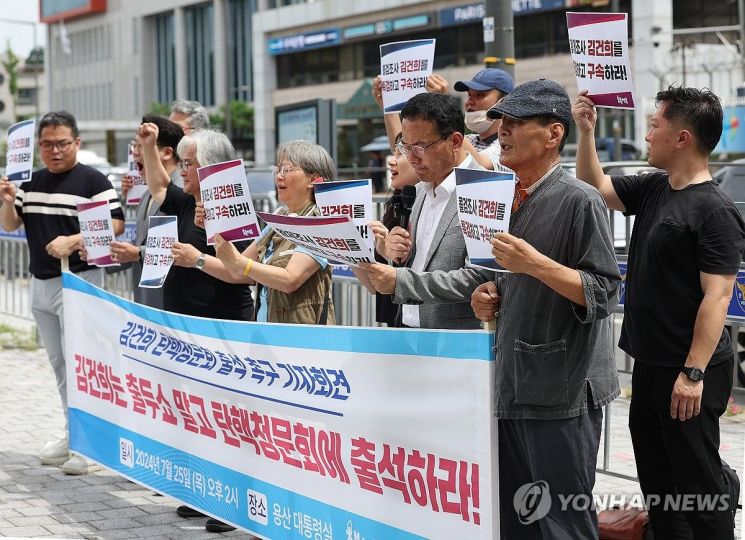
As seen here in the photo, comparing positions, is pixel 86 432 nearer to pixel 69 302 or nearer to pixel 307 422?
pixel 69 302

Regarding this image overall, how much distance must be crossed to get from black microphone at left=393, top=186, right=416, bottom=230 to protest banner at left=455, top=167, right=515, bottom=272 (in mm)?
1317

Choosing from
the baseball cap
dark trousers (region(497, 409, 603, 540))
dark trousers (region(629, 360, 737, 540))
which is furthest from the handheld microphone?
dark trousers (region(497, 409, 603, 540))

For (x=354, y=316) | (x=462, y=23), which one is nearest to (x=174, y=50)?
(x=462, y=23)

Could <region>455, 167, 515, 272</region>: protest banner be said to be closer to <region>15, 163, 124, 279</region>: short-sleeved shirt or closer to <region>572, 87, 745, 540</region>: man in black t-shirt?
<region>572, 87, 745, 540</region>: man in black t-shirt

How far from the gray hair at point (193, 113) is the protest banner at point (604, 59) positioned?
372 cm

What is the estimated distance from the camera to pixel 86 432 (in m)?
6.58

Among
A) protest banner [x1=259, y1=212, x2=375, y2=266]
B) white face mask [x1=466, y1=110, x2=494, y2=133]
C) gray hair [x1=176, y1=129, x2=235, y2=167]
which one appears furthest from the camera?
white face mask [x1=466, y1=110, x2=494, y2=133]

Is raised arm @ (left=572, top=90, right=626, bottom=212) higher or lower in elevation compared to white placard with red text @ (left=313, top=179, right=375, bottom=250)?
higher

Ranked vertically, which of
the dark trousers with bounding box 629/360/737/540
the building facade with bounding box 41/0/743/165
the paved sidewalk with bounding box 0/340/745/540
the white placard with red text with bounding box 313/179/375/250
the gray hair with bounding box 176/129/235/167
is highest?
the building facade with bounding box 41/0/743/165

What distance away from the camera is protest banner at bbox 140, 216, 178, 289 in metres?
5.67

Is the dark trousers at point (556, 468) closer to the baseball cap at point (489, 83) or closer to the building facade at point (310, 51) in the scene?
the baseball cap at point (489, 83)

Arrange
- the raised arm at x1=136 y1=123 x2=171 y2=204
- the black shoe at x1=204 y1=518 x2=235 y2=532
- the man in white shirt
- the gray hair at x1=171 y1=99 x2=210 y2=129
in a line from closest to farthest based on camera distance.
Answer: the man in white shirt → the black shoe at x1=204 y1=518 x2=235 y2=532 → the raised arm at x1=136 y1=123 x2=171 y2=204 → the gray hair at x1=171 y1=99 x2=210 y2=129

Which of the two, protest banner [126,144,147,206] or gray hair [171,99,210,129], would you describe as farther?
gray hair [171,99,210,129]

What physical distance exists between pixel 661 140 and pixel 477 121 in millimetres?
1837
